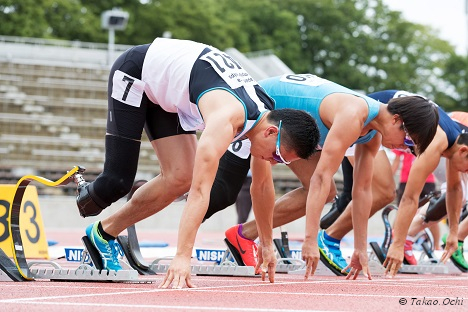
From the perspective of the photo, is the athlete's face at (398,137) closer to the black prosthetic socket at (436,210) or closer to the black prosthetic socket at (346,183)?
the black prosthetic socket at (346,183)

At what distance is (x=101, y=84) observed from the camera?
28.7 m

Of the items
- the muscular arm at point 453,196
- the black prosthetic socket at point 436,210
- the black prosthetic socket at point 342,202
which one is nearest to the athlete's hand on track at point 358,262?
the muscular arm at point 453,196

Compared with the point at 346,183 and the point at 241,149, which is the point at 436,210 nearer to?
the point at 346,183

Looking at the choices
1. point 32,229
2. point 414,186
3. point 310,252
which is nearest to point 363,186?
point 414,186

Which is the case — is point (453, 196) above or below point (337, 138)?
below

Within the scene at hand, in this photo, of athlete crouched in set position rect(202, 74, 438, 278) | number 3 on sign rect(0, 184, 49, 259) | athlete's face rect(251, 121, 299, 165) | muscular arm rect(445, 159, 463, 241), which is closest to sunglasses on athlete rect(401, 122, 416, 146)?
athlete crouched in set position rect(202, 74, 438, 278)

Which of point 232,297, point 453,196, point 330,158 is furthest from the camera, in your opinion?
point 453,196

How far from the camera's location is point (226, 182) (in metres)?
7.24

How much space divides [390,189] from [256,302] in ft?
14.2

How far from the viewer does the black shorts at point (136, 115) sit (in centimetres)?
613

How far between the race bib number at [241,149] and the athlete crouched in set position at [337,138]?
0.04 m

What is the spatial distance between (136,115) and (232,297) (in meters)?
1.73

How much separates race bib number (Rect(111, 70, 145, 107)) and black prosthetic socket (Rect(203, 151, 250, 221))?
130 centimetres

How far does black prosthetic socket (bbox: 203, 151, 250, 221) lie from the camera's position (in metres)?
7.23
